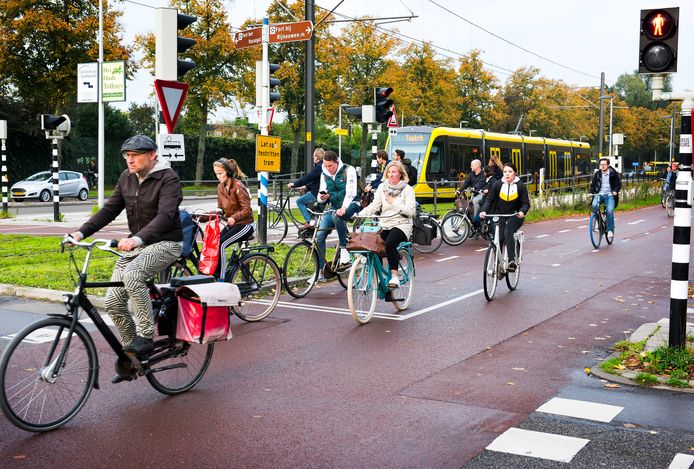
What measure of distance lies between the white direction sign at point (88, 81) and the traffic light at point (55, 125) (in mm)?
4864

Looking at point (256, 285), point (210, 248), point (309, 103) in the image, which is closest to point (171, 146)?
point (210, 248)

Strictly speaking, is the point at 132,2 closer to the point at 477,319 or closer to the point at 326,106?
the point at 326,106

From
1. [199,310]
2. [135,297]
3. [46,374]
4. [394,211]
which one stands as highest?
[394,211]

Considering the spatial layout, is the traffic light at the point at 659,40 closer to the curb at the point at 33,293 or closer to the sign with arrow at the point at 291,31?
the sign with arrow at the point at 291,31

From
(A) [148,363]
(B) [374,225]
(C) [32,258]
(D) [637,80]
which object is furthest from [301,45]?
(D) [637,80]

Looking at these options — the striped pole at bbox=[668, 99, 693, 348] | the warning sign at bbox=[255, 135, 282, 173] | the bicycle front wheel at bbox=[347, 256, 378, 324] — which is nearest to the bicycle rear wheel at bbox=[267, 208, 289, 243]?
the warning sign at bbox=[255, 135, 282, 173]

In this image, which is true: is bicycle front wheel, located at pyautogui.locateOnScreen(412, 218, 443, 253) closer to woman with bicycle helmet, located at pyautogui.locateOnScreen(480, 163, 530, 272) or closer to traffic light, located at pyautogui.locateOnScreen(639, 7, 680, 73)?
woman with bicycle helmet, located at pyautogui.locateOnScreen(480, 163, 530, 272)

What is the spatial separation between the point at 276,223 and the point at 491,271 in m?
8.98

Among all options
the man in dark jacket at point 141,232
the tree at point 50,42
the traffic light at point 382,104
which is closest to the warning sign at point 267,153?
the man in dark jacket at point 141,232

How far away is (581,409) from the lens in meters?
5.45

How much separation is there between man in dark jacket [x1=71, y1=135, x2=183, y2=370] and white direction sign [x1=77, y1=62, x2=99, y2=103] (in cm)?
2250

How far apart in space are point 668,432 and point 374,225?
4753 millimetres

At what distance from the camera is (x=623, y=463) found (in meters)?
4.40

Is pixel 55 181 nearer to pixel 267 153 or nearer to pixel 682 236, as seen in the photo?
pixel 267 153
